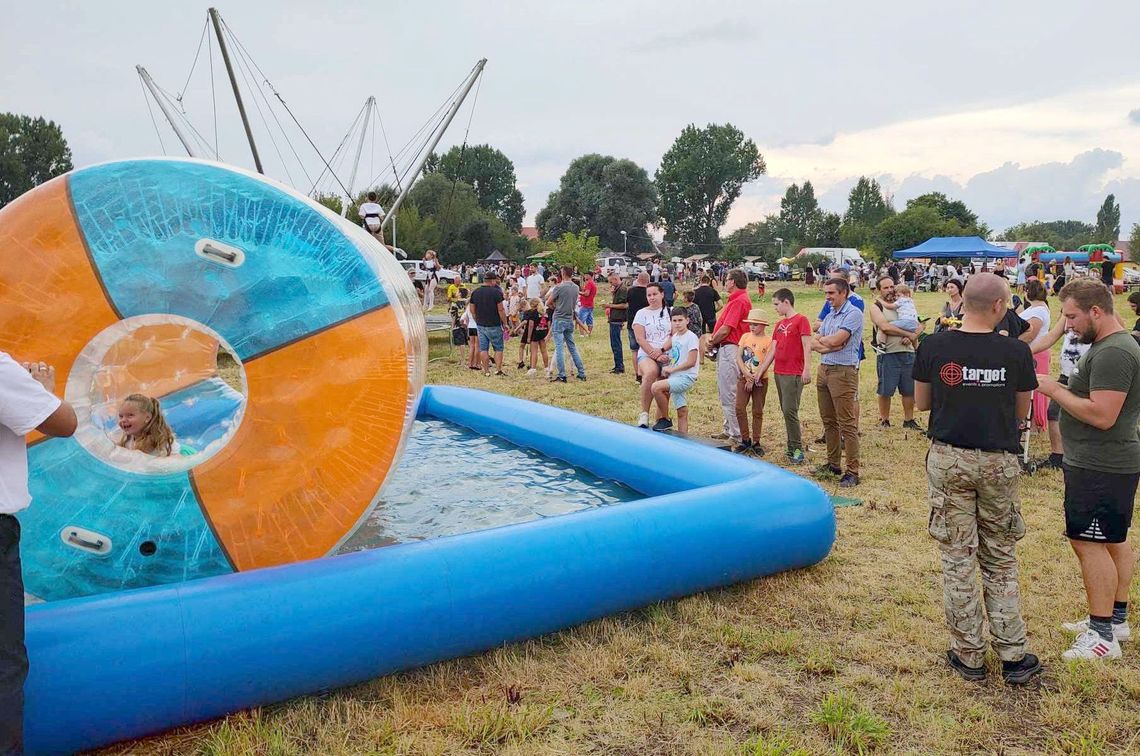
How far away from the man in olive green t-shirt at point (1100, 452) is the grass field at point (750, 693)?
0.92ft

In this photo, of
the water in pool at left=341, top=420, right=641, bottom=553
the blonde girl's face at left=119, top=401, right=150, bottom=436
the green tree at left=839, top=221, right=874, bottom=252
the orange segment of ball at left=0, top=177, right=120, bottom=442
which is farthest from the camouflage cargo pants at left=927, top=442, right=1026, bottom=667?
the green tree at left=839, top=221, right=874, bottom=252

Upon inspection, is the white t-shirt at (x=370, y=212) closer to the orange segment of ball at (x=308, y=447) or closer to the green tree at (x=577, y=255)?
the orange segment of ball at (x=308, y=447)

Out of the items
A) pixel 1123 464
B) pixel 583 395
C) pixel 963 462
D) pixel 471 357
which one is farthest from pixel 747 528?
pixel 471 357

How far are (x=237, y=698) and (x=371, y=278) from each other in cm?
188

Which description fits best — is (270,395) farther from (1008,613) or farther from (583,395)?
(583,395)

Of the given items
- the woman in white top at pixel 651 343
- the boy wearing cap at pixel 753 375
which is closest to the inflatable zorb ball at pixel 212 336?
the boy wearing cap at pixel 753 375

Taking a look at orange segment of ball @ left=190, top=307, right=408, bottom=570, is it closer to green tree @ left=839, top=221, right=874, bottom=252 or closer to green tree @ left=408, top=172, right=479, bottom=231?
green tree @ left=408, top=172, right=479, bottom=231

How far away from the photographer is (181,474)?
11.7 ft

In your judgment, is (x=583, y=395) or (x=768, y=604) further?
(x=583, y=395)

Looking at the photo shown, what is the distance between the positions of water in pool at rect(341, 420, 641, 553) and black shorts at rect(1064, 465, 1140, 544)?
2796 mm

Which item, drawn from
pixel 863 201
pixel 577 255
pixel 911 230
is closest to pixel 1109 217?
pixel 863 201

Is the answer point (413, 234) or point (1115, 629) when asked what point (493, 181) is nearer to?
point (413, 234)

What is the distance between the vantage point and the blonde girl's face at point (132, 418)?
11.9 ft

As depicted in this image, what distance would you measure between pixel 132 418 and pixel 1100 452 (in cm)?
429
